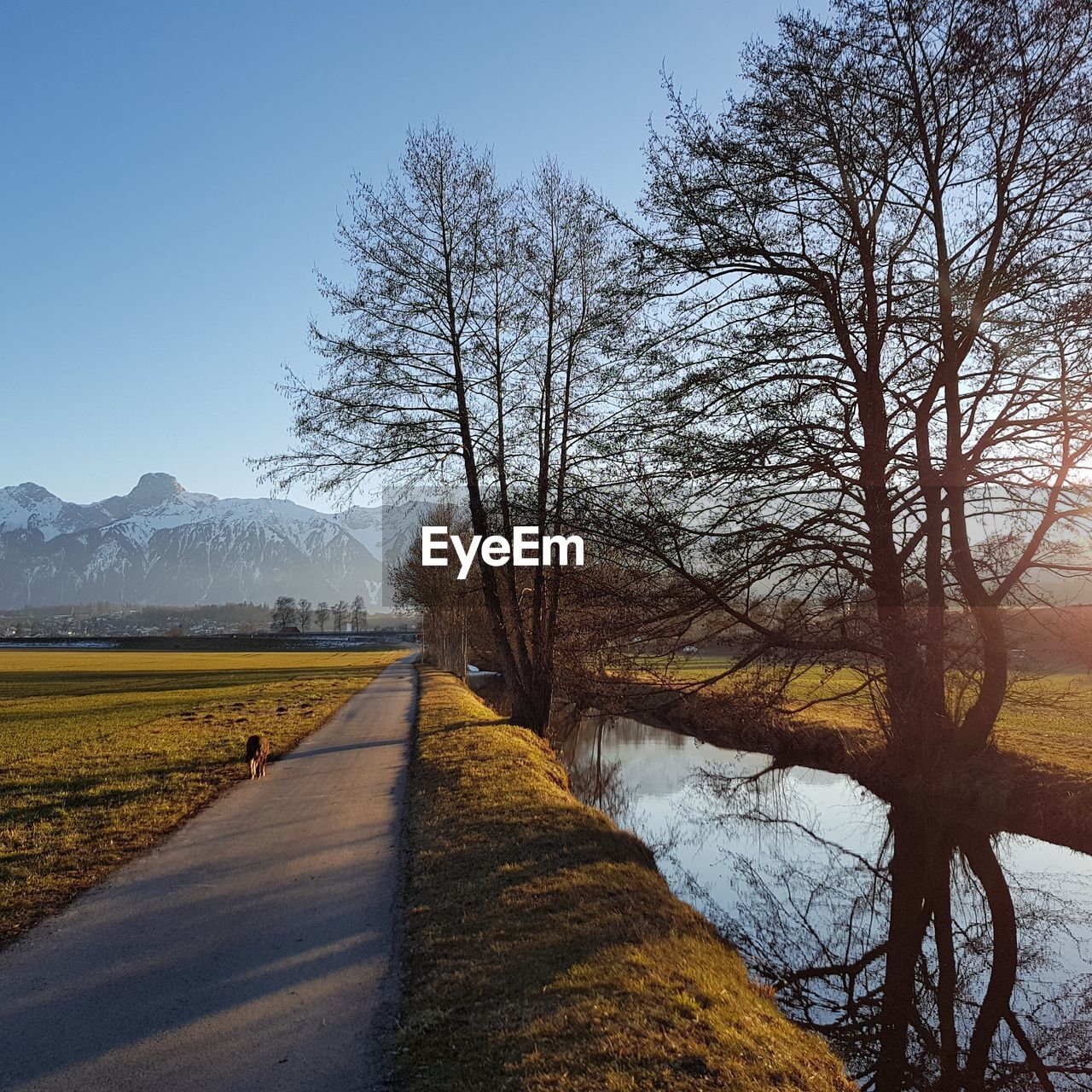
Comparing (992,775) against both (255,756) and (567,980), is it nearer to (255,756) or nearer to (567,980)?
(567,980)

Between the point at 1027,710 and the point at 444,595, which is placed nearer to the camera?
the point at 1027,710

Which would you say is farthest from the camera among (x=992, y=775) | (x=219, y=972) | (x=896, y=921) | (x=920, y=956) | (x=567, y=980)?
(x=992, y=775)

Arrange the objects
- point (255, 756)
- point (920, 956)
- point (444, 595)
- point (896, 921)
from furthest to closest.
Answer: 1. point (444, 595)
2. point (255, 756)
3. point (896, 921)
4. point (920, 956)

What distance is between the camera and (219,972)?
5.84 metres

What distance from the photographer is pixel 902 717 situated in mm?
10562

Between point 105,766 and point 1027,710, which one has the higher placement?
point 1027,710

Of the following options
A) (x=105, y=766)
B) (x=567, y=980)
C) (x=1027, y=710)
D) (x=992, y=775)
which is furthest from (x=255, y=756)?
(x=992, y=775)

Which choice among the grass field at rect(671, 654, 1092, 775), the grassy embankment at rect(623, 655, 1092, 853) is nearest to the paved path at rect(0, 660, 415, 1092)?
the grassy embankment at rect(623, 655, 1092, 853)

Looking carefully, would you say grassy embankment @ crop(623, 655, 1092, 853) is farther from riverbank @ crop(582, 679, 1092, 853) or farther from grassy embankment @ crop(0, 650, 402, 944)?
grassy embankment @ crop(0, 650, 402, 944)

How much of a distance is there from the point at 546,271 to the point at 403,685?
2623cm

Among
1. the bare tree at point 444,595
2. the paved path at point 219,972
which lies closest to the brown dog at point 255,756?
the paved path at point 219,972

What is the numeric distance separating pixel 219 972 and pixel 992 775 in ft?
42.7

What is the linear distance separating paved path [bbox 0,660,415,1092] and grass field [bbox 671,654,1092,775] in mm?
5148

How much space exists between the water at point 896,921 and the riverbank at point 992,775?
1.22 feet
